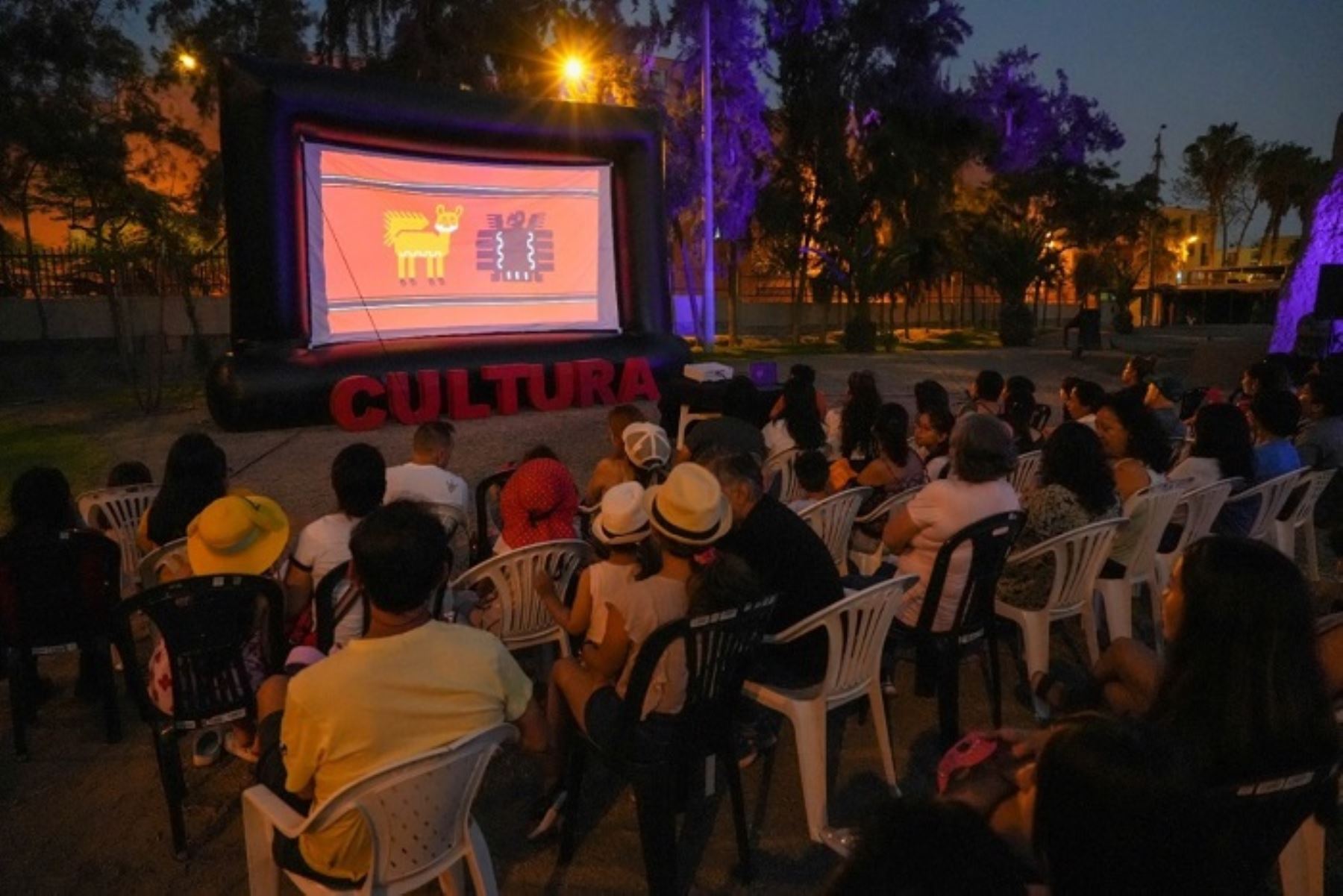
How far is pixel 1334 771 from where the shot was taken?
1932mm

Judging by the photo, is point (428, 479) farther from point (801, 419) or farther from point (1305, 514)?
point (1305, 514)

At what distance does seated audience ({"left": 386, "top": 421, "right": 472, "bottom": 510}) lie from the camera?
4.33m

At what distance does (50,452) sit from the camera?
405 inches

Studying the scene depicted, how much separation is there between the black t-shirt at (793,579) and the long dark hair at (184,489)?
7.89 feet

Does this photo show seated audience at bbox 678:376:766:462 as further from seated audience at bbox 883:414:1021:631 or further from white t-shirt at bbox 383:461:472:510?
white t-shirt at bbox 383:461:472:510

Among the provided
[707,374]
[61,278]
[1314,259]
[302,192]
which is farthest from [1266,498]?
[61,278]

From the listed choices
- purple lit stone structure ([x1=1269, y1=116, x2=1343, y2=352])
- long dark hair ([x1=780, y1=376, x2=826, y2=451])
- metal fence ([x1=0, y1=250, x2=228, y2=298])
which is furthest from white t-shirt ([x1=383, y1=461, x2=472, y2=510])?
metal fence ([x1=0, y1=250, x2=228, y2=298])

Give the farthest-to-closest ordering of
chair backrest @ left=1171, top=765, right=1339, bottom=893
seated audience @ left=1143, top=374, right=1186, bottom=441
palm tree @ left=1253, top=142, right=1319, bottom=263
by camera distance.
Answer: palm tree @ left=1253, top=142, right=1319, bottom=263
seated audience @ left=1143, top=374, right=1186, bottom=441
chair backrest @ left=1171, top=765, right=1339, bottom=893

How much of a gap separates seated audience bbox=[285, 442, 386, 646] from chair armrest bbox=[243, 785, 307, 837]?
100 cm

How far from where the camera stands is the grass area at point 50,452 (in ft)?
28.9

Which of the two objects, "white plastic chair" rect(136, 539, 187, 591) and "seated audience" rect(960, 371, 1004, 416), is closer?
"white plastic chair" rect(136, 539, 187, 591)

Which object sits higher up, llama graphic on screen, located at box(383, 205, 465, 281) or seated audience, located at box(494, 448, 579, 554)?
llama graphic on screen, located at box(383, 205, 465, 281)

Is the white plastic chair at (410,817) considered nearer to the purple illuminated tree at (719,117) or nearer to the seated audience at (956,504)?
the seated audience at (956,504)

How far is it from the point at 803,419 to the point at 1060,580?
247 centimetres
